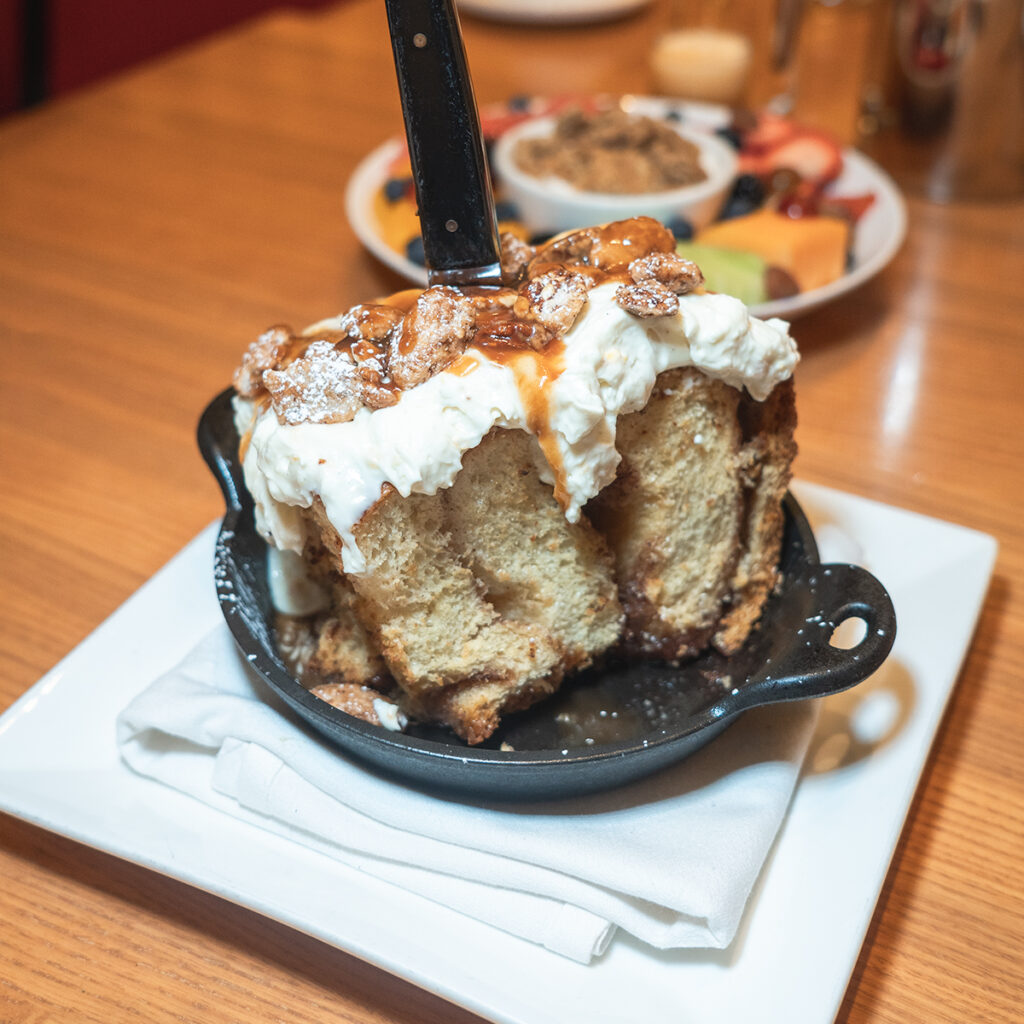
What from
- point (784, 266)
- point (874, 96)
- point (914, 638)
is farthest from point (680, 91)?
point (914, 638)

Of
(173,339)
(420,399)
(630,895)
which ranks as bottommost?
(173,339)

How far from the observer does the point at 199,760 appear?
0.86 meters

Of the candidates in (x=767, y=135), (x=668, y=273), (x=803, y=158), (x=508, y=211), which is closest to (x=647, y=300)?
(x=668, y=273)

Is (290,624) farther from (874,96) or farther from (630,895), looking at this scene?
(874,96)

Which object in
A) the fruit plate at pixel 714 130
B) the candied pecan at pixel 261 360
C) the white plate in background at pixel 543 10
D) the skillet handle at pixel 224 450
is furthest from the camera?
the white plate in background at pixel 543 10

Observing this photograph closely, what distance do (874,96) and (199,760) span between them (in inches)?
67.0

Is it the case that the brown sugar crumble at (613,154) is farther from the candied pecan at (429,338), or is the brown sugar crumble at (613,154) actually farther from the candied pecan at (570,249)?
the candied pecan at (429,338)

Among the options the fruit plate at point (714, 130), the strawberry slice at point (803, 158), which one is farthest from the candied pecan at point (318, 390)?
the strawberry slice at point (803, 158)

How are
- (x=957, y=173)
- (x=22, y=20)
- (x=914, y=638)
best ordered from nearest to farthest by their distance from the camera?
(x=914, y=638) → (x=957, y=173) → (x=22, y=20)

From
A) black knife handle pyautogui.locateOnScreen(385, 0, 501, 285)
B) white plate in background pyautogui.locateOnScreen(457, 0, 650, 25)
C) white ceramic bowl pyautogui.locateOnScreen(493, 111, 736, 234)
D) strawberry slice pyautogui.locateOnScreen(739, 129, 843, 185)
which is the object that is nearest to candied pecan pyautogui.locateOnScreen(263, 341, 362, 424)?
black knife handle pyautogui.locateOnScreen(385, 0, 501, 285)

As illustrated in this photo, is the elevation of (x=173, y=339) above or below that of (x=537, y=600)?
below

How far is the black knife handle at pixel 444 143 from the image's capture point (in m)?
0.74

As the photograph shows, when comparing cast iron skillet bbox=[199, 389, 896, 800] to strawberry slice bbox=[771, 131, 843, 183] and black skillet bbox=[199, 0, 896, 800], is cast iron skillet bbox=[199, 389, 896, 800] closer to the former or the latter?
black skillet bbox=[199, 0, 896, 800]

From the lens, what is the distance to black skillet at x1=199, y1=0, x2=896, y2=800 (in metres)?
0.74
